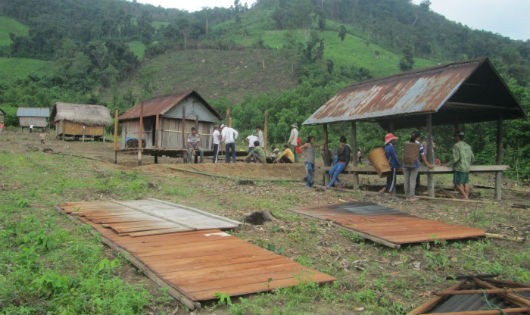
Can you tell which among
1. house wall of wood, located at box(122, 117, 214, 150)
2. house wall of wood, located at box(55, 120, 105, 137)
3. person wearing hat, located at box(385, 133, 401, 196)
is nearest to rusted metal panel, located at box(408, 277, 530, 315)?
person wearing hat, located at box(385, 133, 401, 196)

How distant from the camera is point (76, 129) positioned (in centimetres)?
3781

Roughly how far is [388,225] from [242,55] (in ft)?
230

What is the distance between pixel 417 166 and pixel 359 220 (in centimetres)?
418

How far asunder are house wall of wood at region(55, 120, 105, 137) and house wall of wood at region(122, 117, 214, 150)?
15121 millimetres

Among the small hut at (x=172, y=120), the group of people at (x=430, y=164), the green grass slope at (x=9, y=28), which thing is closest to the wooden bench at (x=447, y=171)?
the group of people at (x=430, y=164)

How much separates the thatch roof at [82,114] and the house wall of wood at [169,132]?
14.8 metres

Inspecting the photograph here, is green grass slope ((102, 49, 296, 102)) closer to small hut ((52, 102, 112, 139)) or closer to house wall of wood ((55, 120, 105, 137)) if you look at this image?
small hut ((52, 102, 112, 139))

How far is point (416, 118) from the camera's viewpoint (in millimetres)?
15203

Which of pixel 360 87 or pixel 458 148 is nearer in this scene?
pixel 458 148

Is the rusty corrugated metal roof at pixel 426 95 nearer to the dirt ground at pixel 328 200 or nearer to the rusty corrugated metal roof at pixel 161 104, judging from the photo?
the dirt ground at pixel 328 200

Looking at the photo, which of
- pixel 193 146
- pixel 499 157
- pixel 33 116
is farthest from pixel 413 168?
pixel 33 116

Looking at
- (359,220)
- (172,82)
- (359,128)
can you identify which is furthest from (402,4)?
(359,220)

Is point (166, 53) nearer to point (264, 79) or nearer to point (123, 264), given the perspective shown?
point (264, 79)

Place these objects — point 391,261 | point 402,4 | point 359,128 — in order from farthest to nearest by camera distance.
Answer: point 402,4 → point 359,128 → point 391,261
